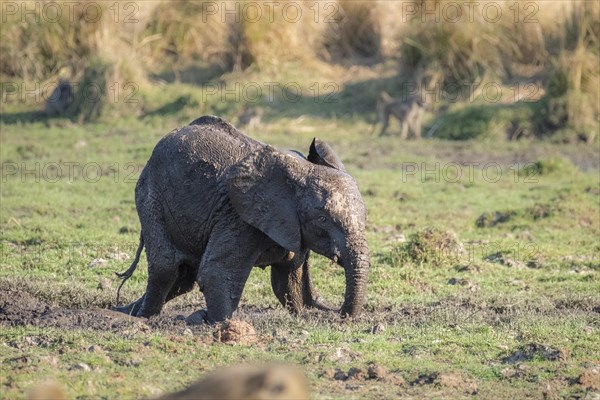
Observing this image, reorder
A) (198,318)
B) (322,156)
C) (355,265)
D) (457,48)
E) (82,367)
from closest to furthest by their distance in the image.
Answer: (82,367), (355,265), (322,156), (198,318), (457,48)

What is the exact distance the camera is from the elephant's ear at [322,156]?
28.6 feet

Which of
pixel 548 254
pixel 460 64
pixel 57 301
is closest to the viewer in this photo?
pixel 57 301

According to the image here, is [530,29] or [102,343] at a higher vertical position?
[530,29]

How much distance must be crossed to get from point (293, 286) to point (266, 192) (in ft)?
3.77

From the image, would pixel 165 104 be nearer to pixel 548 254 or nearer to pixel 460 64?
pixel 460 64

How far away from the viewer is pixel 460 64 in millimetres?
23859

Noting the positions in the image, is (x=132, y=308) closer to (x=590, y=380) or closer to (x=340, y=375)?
(x=340, y=375)

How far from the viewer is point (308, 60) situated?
2514 centimetres

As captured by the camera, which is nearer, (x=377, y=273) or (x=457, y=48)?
(x=377, y=273)

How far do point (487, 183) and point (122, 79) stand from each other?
27.5 ft

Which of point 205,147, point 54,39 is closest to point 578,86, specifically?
point 54,39

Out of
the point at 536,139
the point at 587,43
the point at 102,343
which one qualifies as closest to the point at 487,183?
the point at 536,139

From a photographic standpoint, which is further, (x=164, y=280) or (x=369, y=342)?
(x=164, y=280)

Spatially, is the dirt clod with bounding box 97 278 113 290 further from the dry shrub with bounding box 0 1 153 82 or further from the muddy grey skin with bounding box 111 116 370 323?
the dry shrub with bounding box 0 1 153 82
